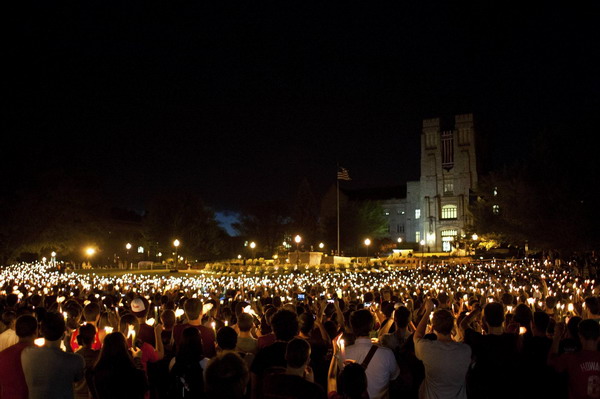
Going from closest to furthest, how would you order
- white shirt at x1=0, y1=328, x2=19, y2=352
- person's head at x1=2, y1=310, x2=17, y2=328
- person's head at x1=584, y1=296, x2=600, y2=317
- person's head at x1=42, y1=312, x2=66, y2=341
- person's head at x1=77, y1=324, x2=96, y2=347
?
person's head at x1=42, y1=312, x2=66, y2=341
person's head at x1=77, y1=324, x2=96, y2=347
white shirt at x1=0, y1=328, x2=19, y2=352
person's head at x1=584, y1=296, x2=600, y2=317
person's head at x1=2, y1=310, x2=17, y2=328

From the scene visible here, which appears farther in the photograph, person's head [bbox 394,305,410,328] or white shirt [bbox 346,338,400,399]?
person's head [bbox 394,305,410,328]

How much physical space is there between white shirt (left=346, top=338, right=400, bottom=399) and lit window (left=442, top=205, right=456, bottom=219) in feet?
255

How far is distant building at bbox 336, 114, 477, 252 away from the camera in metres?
78.6

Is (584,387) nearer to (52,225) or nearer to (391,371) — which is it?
(391,371)

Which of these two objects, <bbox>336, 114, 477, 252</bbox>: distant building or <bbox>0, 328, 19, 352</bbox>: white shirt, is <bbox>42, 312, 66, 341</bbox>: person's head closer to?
<bbox>0, 328, 19, 352</bbox>: white shirt

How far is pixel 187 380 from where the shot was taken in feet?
14.7

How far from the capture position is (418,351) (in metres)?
4.97

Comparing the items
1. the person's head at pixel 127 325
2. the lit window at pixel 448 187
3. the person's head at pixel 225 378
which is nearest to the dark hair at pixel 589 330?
the person's head at pixel 225 378

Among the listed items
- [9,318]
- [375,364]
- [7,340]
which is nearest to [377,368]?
[375,364]

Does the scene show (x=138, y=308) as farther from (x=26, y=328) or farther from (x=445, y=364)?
(x=445, y=364)

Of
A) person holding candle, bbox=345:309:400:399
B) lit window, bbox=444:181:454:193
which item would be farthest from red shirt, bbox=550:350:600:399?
lit window, bbox=444:181:454:193

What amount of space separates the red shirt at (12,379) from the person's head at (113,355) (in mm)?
905

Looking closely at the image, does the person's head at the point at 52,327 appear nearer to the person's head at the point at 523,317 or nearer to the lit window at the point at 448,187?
the person's head at the point at 523,317

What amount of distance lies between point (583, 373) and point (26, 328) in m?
5.23
